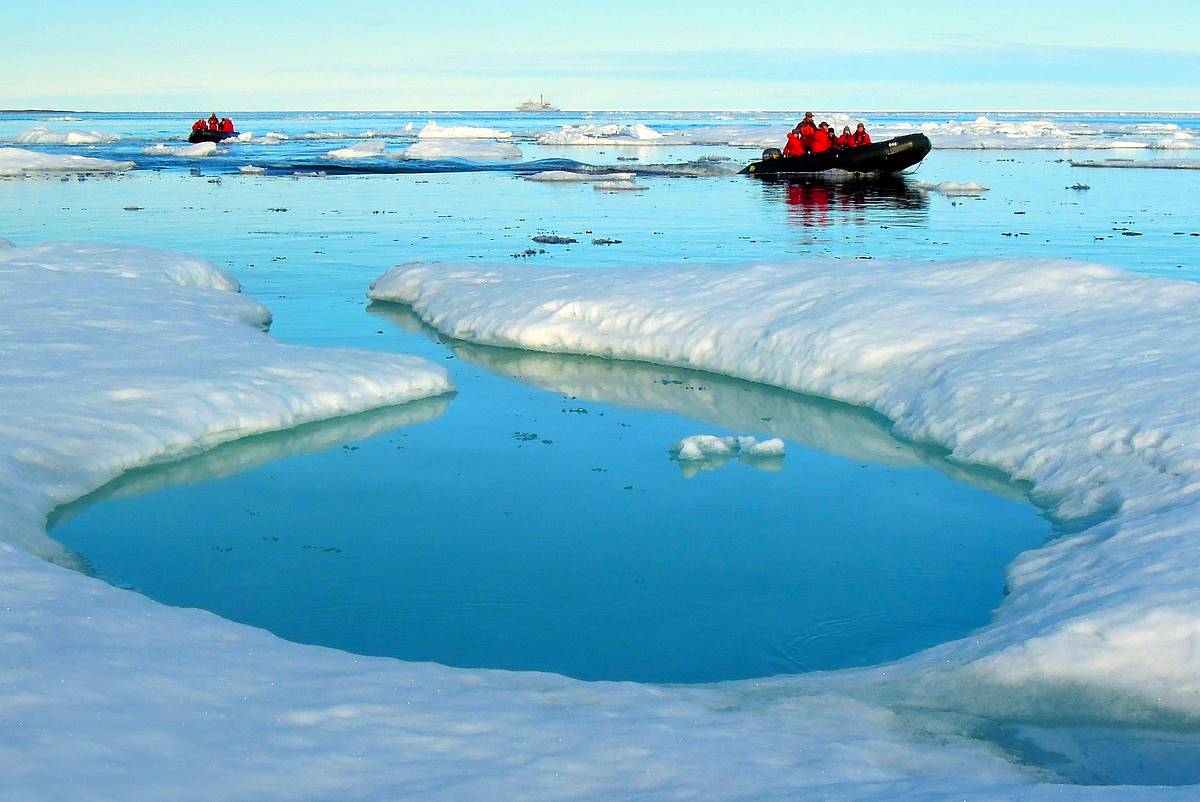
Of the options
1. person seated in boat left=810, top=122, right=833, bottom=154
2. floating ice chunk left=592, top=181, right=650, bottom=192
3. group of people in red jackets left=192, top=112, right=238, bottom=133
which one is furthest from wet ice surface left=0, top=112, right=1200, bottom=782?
group of people in red jackets left=192, top=112, right=238, bottom=133

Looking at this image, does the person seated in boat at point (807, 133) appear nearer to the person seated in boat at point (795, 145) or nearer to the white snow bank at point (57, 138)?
the person seated in boat at point (795, 145)

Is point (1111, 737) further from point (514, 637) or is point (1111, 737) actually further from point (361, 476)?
point (361, 476)

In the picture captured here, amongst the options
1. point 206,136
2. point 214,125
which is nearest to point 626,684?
point 206,136

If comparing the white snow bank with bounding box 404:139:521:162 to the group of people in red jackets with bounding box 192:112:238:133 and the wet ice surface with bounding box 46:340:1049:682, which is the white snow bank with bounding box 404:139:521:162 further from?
the wet ice surface with bounding box 46:340:1049:682

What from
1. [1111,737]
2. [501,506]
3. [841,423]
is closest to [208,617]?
[501,506]

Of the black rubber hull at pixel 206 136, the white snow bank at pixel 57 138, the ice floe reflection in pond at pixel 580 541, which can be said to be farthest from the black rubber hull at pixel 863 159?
the white snow bank at pixel 57 138

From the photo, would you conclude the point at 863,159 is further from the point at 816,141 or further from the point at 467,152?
the point at 467,152

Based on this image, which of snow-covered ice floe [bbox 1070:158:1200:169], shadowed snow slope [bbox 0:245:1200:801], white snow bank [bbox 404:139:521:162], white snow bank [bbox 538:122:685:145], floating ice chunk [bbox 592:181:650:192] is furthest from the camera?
white snow bank [bbox 538:122:685:145]
